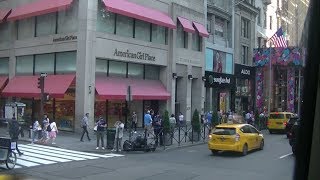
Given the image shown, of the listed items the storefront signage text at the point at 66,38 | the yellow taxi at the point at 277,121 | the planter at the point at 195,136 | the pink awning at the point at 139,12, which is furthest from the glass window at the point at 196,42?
the planter at the point at 195,136

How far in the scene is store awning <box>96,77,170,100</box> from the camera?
97.1ft

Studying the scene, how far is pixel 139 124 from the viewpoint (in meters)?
34.3

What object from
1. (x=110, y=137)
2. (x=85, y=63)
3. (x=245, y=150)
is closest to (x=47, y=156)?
(x=110, y=137)

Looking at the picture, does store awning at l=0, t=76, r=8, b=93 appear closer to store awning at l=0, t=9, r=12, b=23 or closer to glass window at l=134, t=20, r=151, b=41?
store awning at l=0, t=9, r=12, b=23

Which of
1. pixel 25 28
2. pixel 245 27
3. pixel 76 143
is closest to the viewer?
pixel 76 143

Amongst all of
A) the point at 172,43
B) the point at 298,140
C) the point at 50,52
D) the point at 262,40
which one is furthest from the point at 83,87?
the point at 262,40

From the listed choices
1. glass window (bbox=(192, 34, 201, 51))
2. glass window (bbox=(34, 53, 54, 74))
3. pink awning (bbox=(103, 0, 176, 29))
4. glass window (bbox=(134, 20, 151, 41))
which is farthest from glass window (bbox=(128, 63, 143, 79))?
glass window (bbox=(192, 34, 201, 51))

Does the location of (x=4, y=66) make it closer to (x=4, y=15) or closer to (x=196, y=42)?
(x=4, y=15)

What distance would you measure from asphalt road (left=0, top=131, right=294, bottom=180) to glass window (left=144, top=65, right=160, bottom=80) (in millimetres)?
15096

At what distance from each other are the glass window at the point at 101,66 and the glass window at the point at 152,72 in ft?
16.0

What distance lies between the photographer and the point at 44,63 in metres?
32.4

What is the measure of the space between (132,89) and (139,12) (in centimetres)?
532

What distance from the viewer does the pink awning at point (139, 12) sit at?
29422 millimetres

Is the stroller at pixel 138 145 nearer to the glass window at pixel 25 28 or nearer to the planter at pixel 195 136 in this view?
the planter at pixel 195 136
